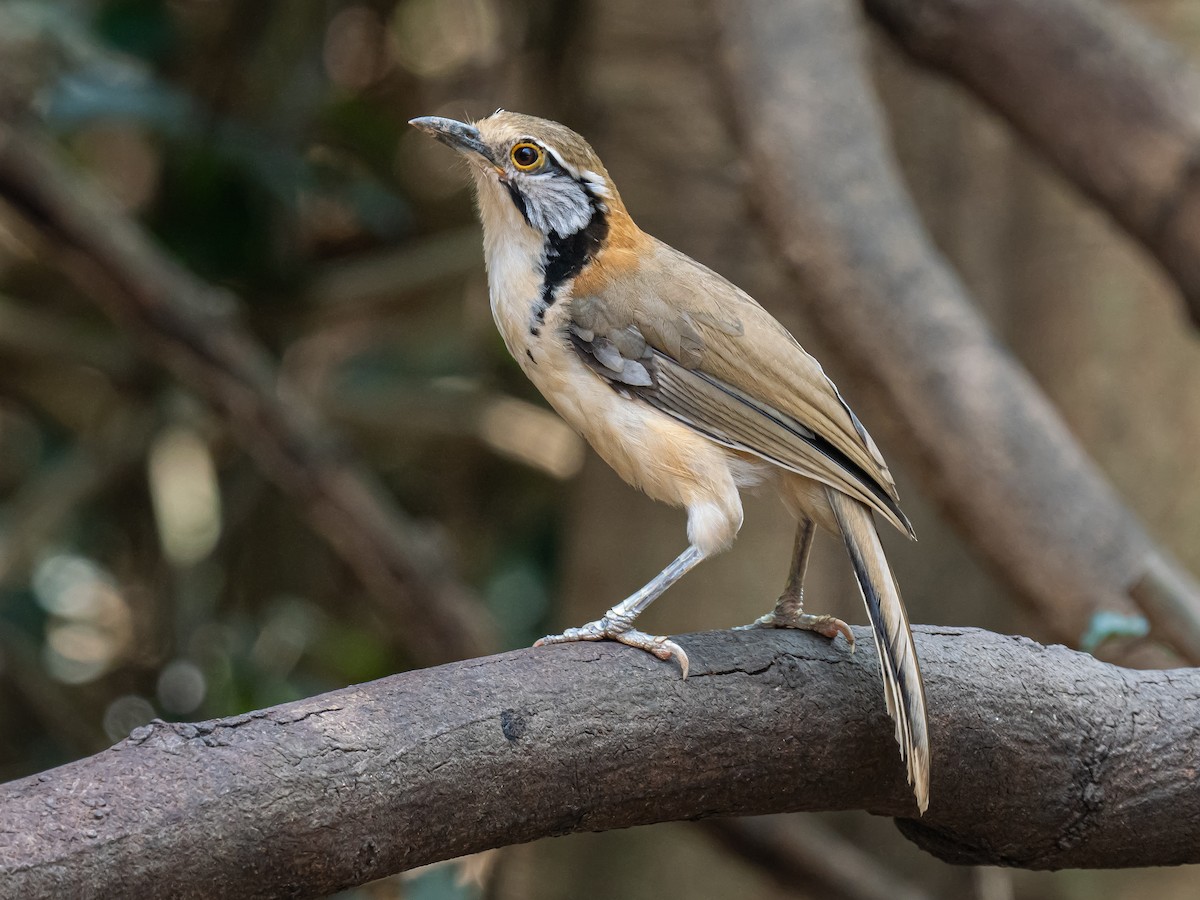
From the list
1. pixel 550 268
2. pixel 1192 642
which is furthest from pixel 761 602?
pixel 550 268

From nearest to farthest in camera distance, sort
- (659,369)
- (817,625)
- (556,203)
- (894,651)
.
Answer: (894,651), (817,625), (659,369), (556,203)

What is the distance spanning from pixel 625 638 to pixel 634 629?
0.07 m

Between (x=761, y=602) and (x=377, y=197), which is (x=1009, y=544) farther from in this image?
(x=377, y=197)

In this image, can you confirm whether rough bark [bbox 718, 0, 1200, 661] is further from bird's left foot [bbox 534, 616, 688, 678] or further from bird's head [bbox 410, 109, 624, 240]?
bird's left foot [bbox 534, 616, 688, 678]

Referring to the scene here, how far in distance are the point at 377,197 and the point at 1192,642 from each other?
12.0ft

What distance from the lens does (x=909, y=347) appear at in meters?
3.68

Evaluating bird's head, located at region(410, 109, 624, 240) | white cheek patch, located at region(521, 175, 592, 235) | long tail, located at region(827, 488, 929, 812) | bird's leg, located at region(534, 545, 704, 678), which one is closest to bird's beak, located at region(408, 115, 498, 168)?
bird's head, located at region(410, 109, 624, 240)

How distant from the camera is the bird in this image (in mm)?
2361

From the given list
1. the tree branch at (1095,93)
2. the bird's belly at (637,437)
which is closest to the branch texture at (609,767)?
the bird's belly at (637,437)

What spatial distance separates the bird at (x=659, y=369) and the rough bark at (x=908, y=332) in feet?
3.81

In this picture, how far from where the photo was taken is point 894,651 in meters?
2.08

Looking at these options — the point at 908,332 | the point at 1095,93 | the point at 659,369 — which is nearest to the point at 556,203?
the point at 659,369

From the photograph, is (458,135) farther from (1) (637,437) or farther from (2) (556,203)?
(1) (637,437)

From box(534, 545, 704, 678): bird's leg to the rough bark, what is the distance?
1.48 m
